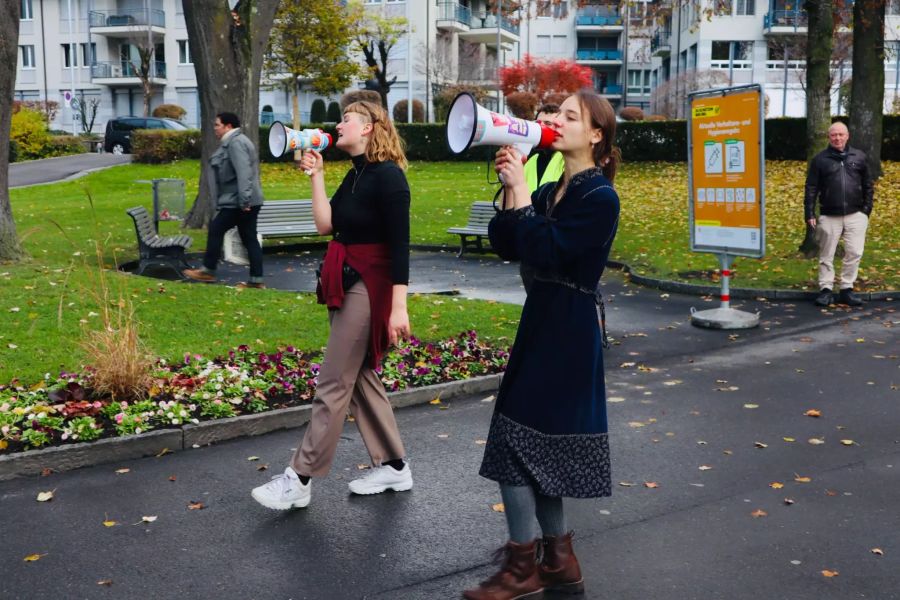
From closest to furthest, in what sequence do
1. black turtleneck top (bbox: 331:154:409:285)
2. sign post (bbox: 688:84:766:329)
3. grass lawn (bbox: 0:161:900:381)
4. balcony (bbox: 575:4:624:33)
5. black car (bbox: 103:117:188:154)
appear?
1. black turtleneck top (bbox: 331:154:409:285)
2. grass lawn (bbox: 0:161:900:381)
3. sign post (bbox: 688:84:766:329)
4. black car (bbox: 103:117:188:154)
5. balcony (bbox: 575:4:624:33)

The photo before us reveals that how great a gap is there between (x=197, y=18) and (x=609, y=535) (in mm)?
14992

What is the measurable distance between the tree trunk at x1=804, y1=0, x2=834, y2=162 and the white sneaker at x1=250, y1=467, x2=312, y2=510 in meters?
12.8

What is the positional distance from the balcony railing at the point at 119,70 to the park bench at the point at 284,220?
51.1 meters

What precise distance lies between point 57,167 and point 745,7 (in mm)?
44966

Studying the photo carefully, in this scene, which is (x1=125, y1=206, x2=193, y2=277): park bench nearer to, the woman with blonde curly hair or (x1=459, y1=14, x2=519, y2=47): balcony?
the woman with blonde curly hair

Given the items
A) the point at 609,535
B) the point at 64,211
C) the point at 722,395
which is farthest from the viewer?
the point at 64,211

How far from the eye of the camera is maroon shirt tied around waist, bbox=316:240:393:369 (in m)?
5.15

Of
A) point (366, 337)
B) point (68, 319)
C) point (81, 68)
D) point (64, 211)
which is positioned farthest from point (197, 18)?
point (81, 68)

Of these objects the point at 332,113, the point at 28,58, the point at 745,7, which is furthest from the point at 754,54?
the point at 28,58

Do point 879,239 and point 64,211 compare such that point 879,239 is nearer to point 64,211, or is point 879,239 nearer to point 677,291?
point 677,291

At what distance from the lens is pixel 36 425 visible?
6.41 metres

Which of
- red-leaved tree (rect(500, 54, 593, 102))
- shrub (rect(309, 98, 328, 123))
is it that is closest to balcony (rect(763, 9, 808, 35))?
red-leaved tree (rect(500, 54, 593, 102))

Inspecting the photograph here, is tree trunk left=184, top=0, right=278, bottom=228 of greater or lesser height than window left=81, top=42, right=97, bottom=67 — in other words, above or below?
below

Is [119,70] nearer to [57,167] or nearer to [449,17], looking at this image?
[449,17]
